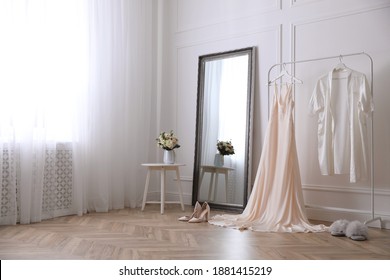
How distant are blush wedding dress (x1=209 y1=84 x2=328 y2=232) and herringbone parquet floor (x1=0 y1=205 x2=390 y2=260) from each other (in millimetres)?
269

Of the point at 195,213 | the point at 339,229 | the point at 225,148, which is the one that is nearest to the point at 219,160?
the point at 225,148

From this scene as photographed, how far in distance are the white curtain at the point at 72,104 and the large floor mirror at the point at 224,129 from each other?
0.73 metres

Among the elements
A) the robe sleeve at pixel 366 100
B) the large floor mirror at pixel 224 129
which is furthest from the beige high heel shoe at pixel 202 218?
the robe sleeve at pixel 366 100

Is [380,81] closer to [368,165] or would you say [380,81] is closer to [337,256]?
[368,165]

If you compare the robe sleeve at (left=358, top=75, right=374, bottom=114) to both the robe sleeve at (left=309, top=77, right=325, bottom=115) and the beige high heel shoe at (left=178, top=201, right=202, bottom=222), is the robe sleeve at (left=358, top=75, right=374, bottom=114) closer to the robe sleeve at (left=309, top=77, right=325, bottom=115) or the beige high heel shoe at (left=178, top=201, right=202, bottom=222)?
the robe sleeve at (left=309, top=77, right=325, bottom=115)

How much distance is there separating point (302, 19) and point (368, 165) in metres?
1.65

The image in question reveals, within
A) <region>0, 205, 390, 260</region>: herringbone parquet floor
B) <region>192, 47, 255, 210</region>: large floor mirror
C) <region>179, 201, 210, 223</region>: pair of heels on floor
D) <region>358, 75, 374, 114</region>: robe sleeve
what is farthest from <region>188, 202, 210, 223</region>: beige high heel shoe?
<region>358, 75, 374, 114</region>: robe sleeve

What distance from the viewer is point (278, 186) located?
4.19m

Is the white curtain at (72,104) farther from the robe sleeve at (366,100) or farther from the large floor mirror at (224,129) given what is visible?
the robe sleeve at (366,100)

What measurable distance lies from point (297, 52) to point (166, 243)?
8.39 ft

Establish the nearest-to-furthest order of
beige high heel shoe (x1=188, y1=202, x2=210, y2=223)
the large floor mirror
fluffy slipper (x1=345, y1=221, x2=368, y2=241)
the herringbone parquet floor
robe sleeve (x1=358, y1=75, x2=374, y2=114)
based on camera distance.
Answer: the herringbone parquet floor
fluffy slipper (x1=345, y1=221, x2=368, y2=241)
robe sleeve (x1=358, y1=75, x2=374, y2=114)
beige high heel shoe (x1=188, y1=202, x2=210, y2=223)
the large floor mirror

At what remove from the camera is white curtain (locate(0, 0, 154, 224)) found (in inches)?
165

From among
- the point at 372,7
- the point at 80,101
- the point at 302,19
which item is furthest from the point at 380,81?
the point at 80,101

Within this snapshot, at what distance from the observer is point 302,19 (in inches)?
186
